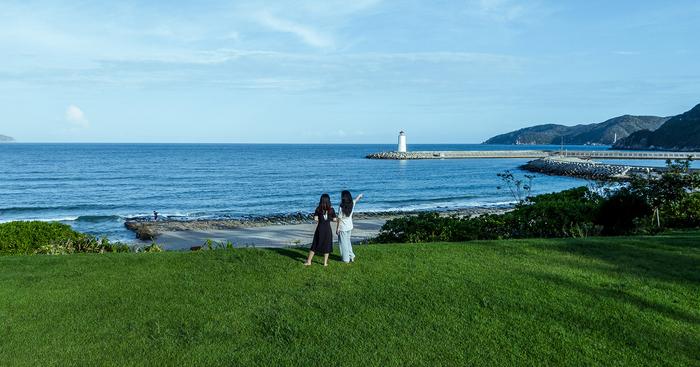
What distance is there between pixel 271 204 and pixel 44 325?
3265cm

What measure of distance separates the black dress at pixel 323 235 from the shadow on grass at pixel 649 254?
180 inches

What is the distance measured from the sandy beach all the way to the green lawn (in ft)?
32.0

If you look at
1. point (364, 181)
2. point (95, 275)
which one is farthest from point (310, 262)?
point (364, 181)

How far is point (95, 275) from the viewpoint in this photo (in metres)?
9.07

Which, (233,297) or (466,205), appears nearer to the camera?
(233,297)

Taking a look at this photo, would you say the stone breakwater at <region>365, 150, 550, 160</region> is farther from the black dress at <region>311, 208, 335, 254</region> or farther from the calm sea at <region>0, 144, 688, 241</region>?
the black dress at <region>311, 208, 335, 254</region>

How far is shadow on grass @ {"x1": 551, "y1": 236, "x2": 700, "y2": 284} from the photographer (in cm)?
886

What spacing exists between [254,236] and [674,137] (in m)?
166

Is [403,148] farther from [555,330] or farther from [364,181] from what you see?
[555,330]

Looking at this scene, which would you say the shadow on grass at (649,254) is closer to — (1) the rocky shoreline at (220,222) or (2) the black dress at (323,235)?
(2) the black dress at (323,235)

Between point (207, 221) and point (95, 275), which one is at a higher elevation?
point (95, 275)

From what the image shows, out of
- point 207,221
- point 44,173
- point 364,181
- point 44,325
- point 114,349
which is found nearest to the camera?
point 114,349

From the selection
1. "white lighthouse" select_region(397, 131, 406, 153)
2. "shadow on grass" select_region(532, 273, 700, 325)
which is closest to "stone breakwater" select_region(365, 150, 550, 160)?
"white lighthouse" select_region(397, 131, 406, 153)

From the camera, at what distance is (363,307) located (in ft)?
24.3
